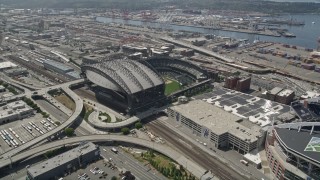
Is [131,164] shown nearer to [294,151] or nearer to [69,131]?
[69,131]

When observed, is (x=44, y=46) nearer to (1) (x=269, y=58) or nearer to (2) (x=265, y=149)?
(1) (x=269, y=58)

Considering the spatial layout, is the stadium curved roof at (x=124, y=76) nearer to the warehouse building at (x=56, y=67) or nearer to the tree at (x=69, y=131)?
the tree at (x=69, y=131)

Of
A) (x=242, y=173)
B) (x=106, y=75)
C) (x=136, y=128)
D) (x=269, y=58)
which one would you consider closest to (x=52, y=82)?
(x=106, y=75)

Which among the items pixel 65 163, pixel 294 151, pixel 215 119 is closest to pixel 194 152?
pixel 215 119

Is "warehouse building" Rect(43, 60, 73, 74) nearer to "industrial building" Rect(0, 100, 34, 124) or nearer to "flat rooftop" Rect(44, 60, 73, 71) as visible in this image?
"flat rooftop" Rect(44, 60, 73, 71)

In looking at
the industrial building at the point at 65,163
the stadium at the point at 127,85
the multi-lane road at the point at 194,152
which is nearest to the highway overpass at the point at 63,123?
the stadium at the point at 127,85

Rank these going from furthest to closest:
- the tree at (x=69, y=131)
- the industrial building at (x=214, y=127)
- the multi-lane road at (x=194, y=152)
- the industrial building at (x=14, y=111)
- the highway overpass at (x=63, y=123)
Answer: the industrial building at (x=14, y=111) < the tree at (x=69, y=131) < the industrial building at (x=214, y=127) < the highway overpass at (x=63, y=123) < the multi-lane road at (x=194, y=152)
